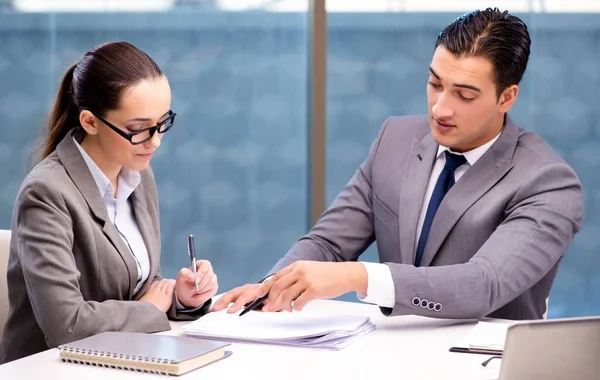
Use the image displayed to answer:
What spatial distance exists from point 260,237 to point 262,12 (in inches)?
46.6

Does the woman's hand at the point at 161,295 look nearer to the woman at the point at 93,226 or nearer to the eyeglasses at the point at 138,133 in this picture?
the woman at the point at 93,226

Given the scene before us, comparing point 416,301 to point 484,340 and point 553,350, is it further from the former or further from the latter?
point 553,350

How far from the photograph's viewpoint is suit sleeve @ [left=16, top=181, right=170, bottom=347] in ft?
6.93

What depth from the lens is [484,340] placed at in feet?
6.90

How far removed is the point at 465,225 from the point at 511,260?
0.22 meters

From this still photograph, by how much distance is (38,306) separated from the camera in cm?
Answer: 214

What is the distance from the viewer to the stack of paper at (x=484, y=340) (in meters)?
2.04

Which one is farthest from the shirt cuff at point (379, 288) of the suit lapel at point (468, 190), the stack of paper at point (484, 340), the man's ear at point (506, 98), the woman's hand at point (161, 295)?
the man's ear at point (506, 98)

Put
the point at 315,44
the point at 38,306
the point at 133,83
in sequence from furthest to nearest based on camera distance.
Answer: the point at 315,44 < the point at 133,83 < the point at 38,306

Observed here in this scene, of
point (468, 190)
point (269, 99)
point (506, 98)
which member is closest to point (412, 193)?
point (468, 190)

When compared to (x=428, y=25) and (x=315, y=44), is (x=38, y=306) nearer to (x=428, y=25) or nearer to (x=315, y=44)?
(x=315, y=44)

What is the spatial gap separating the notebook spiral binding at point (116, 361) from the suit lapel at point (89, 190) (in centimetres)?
45

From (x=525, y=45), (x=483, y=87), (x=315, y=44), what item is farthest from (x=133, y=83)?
(x=315, y=44)

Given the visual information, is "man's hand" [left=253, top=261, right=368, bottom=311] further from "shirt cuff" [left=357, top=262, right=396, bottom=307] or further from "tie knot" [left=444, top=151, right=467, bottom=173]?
"tie knot" [left=444, top=151, right=467, bottom=173]
